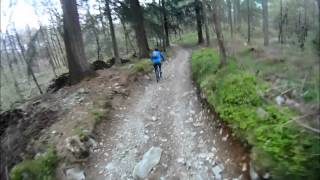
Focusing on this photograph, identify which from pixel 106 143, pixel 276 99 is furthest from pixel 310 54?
pixel 106 143

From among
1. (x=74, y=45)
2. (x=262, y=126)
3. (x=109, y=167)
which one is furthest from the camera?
(x=74, y=45)

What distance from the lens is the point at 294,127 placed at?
4770 millimetres

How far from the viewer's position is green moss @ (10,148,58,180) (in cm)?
679

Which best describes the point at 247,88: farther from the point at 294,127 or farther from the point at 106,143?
the point at 106,143

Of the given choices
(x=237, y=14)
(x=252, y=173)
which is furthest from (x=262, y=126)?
(x=237, y=14)

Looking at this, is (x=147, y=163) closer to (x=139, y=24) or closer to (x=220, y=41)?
(x=220, y=41)

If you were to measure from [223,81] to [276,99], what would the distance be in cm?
263

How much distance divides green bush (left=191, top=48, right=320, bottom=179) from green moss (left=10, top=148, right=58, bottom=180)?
13.8 feet

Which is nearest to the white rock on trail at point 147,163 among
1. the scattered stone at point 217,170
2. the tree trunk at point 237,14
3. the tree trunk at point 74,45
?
the scattered stone at point 217,170

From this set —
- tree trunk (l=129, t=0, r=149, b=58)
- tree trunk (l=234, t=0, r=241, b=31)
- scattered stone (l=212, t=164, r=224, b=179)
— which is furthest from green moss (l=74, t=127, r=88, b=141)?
tree trunk (l=234, t=0, r=241, b=31)

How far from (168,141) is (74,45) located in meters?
6.89

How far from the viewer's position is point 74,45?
485 inches

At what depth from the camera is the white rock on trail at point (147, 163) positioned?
21.2ft

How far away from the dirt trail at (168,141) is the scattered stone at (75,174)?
0.14 m
